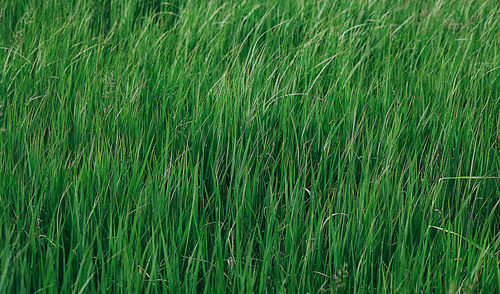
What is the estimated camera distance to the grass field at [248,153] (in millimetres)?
1310

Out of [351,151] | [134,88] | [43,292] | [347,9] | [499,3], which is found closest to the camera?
[43,292]

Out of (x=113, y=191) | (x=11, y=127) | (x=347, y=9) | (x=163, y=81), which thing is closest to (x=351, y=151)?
(x=113, y=191)

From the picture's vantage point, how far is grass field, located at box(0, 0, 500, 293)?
131 cm

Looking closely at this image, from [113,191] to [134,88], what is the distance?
0.68 m

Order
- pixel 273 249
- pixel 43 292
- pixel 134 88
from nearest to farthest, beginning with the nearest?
pixel 43 292, pixel 273 249, pixel 134 88

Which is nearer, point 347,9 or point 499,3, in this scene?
point 347,9

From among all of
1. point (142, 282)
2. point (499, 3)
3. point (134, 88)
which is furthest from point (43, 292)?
point (499, 3)

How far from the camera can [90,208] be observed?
1.47 metres

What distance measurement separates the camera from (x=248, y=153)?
176 centimetres

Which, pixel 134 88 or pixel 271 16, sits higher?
pixel 271 16

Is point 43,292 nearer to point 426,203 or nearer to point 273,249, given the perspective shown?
point 273,249

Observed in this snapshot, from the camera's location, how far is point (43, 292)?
3.77 ft

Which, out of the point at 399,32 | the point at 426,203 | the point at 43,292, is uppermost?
the point at 399,32

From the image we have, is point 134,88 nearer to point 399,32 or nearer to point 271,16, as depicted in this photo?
point 271,16
